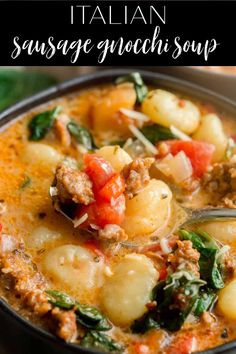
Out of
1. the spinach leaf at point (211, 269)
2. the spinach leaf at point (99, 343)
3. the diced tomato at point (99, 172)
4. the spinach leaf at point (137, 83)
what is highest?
the spinach leaf at point (137, 83)

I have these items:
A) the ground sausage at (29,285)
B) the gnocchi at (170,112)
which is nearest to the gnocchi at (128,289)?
the ground sausage at (29,285)

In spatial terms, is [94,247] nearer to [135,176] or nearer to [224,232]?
[135,176]

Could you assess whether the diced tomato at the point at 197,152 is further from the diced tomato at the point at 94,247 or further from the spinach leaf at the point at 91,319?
the spinach leaf at the point at 91,319

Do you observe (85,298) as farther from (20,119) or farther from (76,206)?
(20,119)

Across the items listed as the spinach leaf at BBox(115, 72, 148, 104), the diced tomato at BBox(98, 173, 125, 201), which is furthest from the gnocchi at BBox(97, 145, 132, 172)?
the spinach leaf at BBox(115, 72, 148, 104)

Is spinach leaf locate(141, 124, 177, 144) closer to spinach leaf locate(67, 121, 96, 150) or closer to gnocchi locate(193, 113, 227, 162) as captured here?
Result: gnocchi locate(193, 113, 227, 162)

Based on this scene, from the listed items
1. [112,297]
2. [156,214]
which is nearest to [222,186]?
[156,214]
